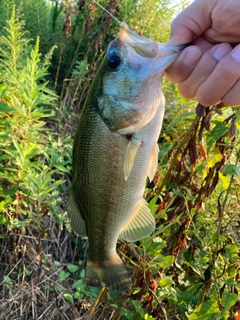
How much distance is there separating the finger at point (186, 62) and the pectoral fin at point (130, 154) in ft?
0.92

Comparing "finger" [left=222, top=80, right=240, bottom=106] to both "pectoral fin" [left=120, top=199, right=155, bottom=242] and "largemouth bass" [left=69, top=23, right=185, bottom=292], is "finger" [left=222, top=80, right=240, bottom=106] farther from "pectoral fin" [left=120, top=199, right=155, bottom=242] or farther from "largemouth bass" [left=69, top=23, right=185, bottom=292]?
"pectoral fin" [left=120, top=199, right=155, bottom=242]

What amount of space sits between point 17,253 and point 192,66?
1.85 meters

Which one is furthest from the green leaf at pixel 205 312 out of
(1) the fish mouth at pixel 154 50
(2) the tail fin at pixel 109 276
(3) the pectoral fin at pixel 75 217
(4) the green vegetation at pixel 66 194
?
(1) the fish mouth at pixel 154 50

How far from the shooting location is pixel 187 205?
189 cm

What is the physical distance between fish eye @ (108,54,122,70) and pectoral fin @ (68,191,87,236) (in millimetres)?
525

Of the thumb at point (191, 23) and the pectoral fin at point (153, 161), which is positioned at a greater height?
the thumb at point (191, 23)

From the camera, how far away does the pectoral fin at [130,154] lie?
141cm

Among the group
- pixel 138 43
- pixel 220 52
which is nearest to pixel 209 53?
pixel 220 52

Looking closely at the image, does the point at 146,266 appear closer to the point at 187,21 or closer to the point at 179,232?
the point at 179,232

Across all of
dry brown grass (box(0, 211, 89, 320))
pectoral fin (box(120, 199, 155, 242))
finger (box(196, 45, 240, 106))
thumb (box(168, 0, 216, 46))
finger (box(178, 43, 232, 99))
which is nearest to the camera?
finger (box(196, 45, 240, 106))

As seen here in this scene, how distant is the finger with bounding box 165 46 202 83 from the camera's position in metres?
1.39

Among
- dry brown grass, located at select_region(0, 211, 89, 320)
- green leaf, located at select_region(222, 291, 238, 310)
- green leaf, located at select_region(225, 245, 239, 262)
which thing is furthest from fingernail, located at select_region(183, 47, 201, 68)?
dry brown grass, located at select_region(0, 211, 89, 320)

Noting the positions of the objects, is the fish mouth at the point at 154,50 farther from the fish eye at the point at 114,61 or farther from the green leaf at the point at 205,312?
the green leaf at the point at 205,312

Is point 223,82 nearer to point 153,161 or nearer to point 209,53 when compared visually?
point 209,53
